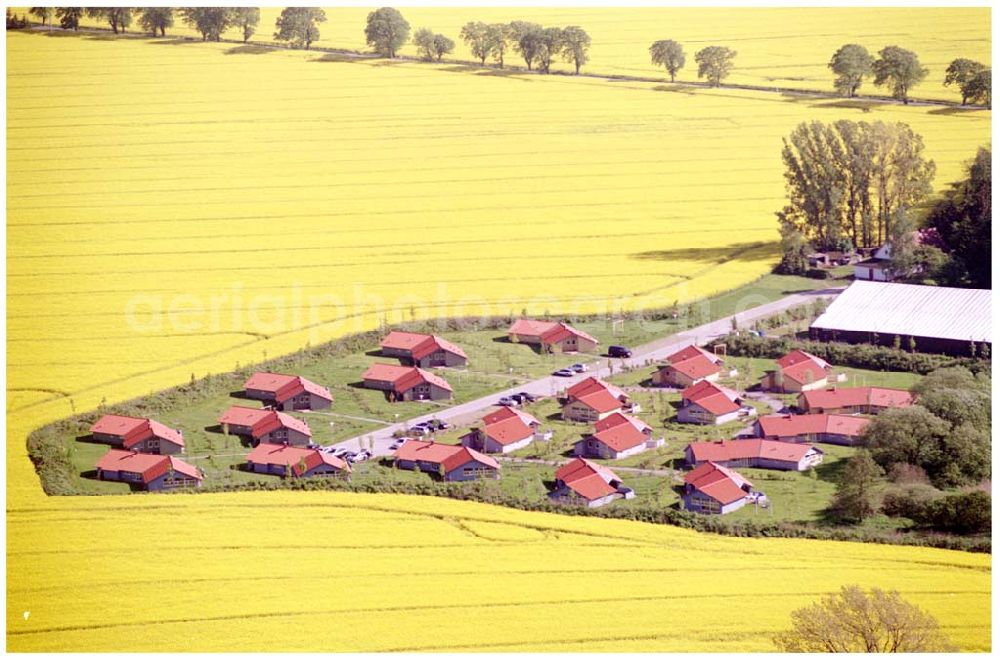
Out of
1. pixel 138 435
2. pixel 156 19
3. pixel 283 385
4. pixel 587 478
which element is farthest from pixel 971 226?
pixel 156 19

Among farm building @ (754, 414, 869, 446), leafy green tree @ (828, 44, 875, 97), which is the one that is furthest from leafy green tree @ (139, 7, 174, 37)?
farm building @ (754, 414, 869, 446)

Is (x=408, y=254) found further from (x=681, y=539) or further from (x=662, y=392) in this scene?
(x=681, y=539)

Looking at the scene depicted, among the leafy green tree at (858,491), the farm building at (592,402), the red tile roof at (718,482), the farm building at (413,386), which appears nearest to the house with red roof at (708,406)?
the farm building at (592,402)

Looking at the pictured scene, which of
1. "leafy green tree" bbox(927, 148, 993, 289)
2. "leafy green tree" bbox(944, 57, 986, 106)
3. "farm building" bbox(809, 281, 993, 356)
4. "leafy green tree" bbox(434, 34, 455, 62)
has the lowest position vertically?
"farm building" bbox(809, 281, 993, 356)

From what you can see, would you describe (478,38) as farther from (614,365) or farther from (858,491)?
(858,491)

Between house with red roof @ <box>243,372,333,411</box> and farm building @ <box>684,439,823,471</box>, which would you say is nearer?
farm building @ <box>684,439,823,471</box>

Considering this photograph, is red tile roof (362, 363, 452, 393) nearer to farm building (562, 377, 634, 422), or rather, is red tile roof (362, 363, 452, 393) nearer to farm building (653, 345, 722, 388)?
farm building (562, 377, 634, 422)
